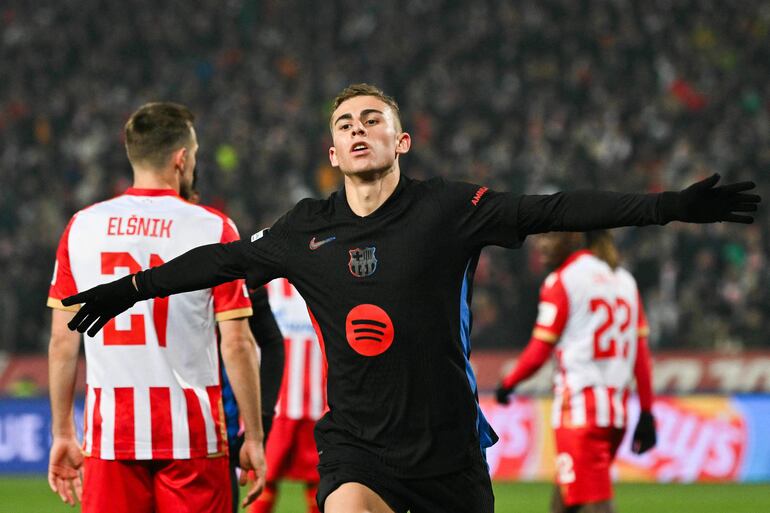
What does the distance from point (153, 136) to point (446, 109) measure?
16.0 meters

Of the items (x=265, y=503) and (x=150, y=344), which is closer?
(x=150, y=344)

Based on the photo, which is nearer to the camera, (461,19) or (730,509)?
(730,509)

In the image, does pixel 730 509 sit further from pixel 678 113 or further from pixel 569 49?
pixel 569 49

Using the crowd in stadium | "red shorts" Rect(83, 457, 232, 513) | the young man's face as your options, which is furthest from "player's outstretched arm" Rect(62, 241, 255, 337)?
the crowd in stadium

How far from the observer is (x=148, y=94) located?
2147 cm

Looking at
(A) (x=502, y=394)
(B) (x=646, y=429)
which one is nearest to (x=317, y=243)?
(A) (x=502, y=394)

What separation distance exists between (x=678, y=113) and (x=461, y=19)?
4700mm

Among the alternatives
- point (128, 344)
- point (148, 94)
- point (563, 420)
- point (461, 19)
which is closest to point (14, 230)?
point (148, 94)

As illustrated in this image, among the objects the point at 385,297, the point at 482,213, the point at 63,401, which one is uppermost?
the point at 482,213

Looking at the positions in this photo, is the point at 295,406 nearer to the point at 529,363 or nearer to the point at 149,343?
the point at 529,363

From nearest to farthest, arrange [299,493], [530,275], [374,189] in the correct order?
[374,189], [299,493], [530,275]

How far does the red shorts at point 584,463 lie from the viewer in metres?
6.98

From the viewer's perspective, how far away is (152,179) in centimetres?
477

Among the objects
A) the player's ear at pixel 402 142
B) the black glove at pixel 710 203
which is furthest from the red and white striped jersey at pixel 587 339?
the black glove at pixel 710 203
